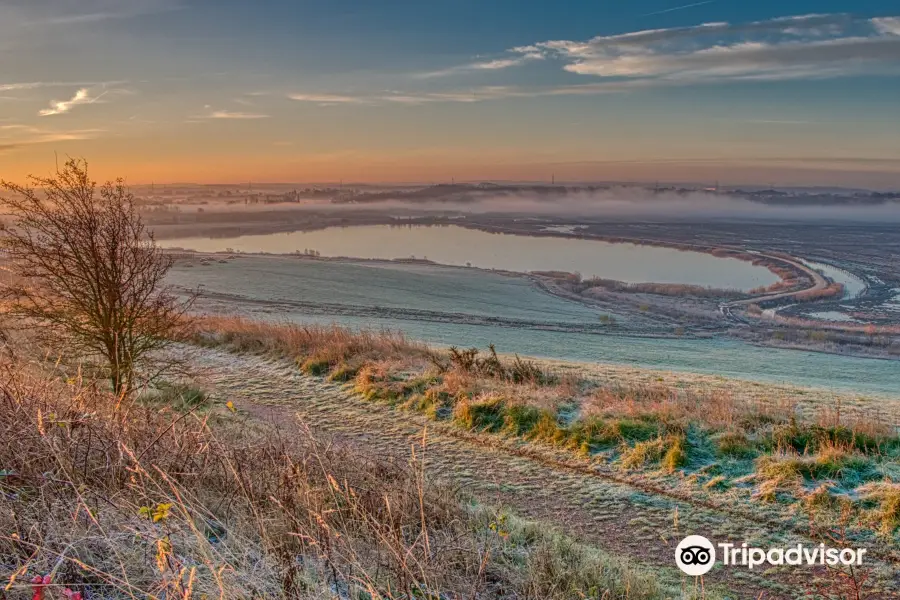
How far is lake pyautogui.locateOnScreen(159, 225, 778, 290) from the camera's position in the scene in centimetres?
8938

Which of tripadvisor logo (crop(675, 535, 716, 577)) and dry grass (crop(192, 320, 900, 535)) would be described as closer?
tripadvisor logo (crop(675, 535, 716, 577))

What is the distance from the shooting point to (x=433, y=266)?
276ft

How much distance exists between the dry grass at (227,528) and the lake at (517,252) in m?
79.6

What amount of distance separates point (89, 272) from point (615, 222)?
19888 centimetres

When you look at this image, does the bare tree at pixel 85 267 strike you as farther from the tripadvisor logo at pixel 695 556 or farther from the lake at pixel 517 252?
the lake at pixel 517 252

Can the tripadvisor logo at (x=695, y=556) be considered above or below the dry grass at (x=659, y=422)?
above

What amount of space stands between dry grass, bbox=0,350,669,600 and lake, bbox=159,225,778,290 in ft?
261

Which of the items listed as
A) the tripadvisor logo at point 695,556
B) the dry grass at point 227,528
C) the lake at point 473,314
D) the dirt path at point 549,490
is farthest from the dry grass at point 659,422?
the lake at point 473,314

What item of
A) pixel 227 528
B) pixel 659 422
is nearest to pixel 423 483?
pixel 227 528

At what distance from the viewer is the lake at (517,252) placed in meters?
89.4

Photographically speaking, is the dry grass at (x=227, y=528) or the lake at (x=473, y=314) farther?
the lake at (x=473, y=314)

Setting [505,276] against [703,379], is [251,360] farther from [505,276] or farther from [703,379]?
[505,276]

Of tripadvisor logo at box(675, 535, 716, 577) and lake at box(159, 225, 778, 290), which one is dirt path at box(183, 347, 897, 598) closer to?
tripadvisor logo at box(675, 535, 716, 577)

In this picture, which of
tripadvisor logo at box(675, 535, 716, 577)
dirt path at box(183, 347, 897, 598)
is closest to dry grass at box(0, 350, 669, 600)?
tripadvisor logo at box(675, 535, 716, 577)
